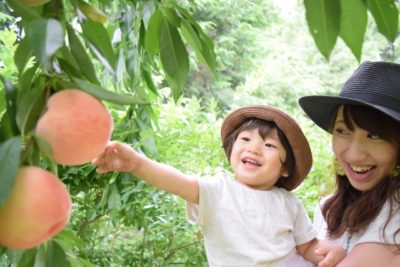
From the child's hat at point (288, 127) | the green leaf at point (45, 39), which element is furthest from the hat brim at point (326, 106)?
the green leaf at point (45, 39)

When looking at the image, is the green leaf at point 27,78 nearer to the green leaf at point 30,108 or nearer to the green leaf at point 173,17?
the green leaf at point 30,108

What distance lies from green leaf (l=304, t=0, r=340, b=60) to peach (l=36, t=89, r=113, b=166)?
0.78ft

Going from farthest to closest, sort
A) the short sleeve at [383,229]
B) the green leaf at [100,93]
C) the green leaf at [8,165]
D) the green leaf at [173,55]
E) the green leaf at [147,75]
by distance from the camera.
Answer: the green leaf at [147,75] → the short sleeve at [383,229] → the green leaf at [173,55] → the green leaf at [100,93] → the green leaf at [8,165]

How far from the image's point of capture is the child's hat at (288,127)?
137cm

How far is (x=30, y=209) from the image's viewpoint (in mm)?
375

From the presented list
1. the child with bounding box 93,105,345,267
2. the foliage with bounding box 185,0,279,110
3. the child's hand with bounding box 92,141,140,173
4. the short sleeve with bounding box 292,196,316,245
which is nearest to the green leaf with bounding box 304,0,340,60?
the child's hand with bounding box 92,141,140,173

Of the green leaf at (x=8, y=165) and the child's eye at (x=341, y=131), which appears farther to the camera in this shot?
the child's eye at (x=341, y=131)

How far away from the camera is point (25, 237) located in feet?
1.26

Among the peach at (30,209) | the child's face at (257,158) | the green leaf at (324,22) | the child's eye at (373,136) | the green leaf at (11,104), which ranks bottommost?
the child's face at (257,158)

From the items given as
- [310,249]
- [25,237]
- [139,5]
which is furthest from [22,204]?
[310,249]

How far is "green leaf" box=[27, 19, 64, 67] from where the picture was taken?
0.40 metres

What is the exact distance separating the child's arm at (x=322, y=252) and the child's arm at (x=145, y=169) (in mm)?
325

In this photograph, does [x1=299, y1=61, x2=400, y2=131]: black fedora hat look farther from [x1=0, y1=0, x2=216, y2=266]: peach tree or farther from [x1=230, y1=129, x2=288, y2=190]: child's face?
[x1=0, y1=0, x2=216, y2=266]: peach tree

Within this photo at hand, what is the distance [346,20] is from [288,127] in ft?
2.63
